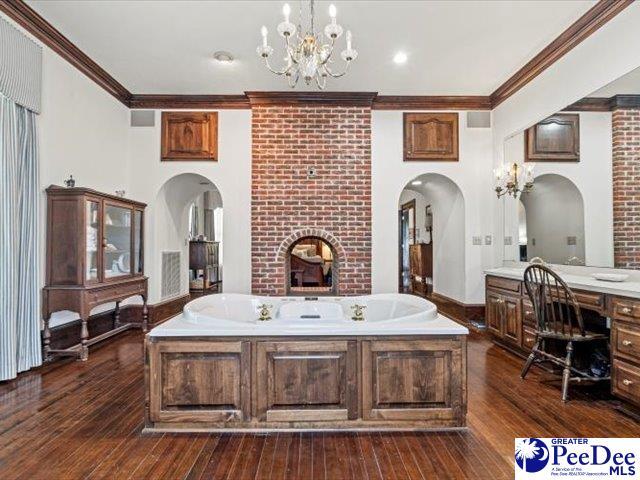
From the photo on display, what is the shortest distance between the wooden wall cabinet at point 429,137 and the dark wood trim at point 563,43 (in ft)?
2.38

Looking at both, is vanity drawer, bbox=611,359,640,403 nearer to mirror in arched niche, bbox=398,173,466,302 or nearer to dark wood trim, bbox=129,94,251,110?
mirror in arched niche, bbox=398,173,466,302

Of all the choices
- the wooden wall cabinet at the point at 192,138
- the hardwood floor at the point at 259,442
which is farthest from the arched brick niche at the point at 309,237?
the hardwood floor at the point at 259,442

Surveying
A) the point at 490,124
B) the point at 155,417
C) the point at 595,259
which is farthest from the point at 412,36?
the point at 155,417

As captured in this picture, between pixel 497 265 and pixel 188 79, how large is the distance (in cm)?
443

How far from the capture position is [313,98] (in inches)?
191

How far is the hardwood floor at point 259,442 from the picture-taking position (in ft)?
6.06

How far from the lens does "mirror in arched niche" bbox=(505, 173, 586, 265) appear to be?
347 centimetres

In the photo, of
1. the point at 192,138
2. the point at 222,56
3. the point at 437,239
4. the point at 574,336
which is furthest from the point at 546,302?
the point at 192,138

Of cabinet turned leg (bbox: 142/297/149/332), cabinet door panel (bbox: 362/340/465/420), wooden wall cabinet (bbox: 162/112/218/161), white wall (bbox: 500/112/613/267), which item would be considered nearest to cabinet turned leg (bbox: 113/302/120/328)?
cabinet turned leg (bbox: 142/297/149/332)

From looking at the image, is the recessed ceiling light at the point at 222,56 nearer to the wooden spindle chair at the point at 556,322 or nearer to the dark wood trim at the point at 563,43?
the dark wood trim at the point at 563,43

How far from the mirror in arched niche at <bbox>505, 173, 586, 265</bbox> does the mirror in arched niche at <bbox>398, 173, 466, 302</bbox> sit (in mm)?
951

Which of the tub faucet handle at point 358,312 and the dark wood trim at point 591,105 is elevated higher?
the dark wood trim at point 591,105

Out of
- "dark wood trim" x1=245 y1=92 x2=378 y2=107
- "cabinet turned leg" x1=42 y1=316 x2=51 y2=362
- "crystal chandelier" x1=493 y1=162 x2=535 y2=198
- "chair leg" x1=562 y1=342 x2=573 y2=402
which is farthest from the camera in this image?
"dark wood trim" x1=245 y1=92 x2=378 y2=107

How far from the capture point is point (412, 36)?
352cm
